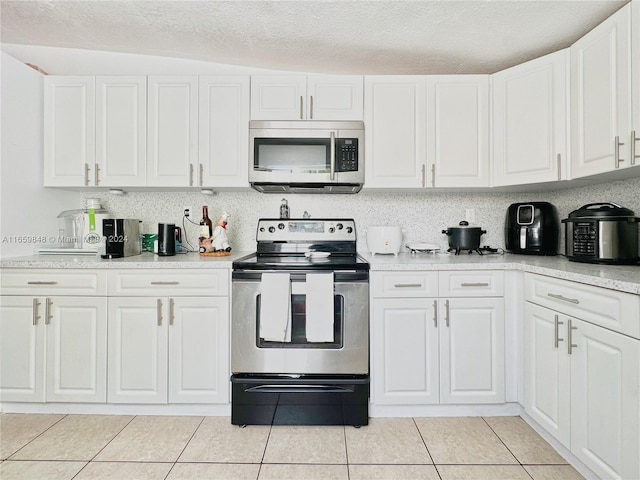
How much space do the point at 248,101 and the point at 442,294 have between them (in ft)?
5.85

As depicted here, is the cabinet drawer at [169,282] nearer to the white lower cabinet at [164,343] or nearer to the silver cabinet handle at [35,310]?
the white lower cabinet at [164,343]

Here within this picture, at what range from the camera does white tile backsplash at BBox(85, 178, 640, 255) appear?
2617mm

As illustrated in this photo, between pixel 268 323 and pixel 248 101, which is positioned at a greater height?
pixel 248 101

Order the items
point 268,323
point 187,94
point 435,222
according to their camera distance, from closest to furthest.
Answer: point 268,323 → point 187,94 → point 435,222

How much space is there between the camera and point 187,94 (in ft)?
7.46

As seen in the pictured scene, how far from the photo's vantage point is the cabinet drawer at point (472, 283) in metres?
1.97

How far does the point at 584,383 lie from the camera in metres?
1.44

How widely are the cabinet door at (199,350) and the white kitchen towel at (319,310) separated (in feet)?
1.66

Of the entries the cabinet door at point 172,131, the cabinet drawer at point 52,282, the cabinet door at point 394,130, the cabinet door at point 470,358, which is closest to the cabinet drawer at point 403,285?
the cabinet door at point 470,358

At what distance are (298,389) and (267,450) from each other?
331mm

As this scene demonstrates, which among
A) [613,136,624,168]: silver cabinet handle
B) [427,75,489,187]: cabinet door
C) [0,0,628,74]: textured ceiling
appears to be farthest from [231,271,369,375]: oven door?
[0,0,628,74]: textured ceiling

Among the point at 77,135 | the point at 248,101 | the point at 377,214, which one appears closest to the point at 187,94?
the point at 248,101

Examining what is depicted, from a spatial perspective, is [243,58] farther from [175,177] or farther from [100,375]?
[100,375]

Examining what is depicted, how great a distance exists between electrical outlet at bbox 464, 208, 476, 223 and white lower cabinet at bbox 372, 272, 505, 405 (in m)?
0.84
